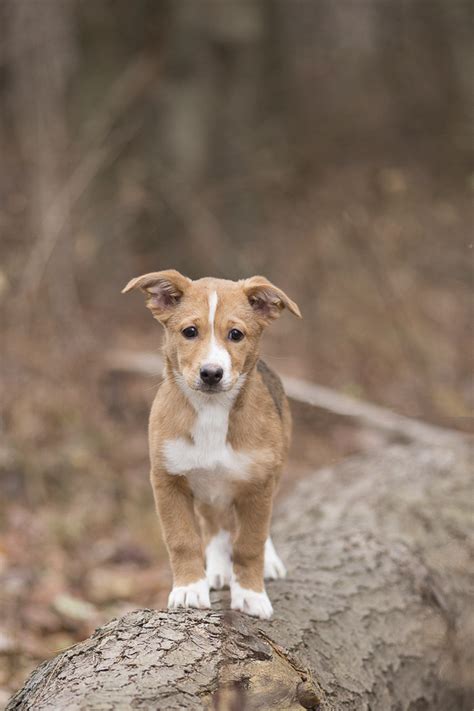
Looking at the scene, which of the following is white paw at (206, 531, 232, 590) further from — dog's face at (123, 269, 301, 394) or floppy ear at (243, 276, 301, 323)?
floppy ear at (243, 276, 301, 323)

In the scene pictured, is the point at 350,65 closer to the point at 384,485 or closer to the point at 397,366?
the point at 397,366

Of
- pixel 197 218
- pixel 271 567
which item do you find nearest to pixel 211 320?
pixel 271 567

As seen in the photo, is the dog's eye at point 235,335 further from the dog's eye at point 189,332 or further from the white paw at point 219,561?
the white paw at point 219,561

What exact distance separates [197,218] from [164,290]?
7805 mm

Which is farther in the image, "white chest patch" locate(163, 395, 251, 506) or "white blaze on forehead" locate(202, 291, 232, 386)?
"white chest patch" locate(163, 395, 251, 506)

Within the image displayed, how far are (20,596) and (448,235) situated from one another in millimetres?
8400

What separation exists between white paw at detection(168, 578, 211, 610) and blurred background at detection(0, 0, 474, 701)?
2571 millimetres

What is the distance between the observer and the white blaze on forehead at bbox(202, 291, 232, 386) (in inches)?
128

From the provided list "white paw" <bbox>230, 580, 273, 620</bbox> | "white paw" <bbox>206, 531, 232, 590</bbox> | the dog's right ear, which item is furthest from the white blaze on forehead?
"white paw" <bbox>206, 531, 232, 590</bbox>

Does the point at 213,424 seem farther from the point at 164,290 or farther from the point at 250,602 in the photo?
the point at 250,602

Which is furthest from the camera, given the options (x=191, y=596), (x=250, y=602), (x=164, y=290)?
(x=250, y=602)

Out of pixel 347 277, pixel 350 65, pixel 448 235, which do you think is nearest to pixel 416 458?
pixel 347 277

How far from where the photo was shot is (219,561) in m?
4.23

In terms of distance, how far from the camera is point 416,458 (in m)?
6.50
